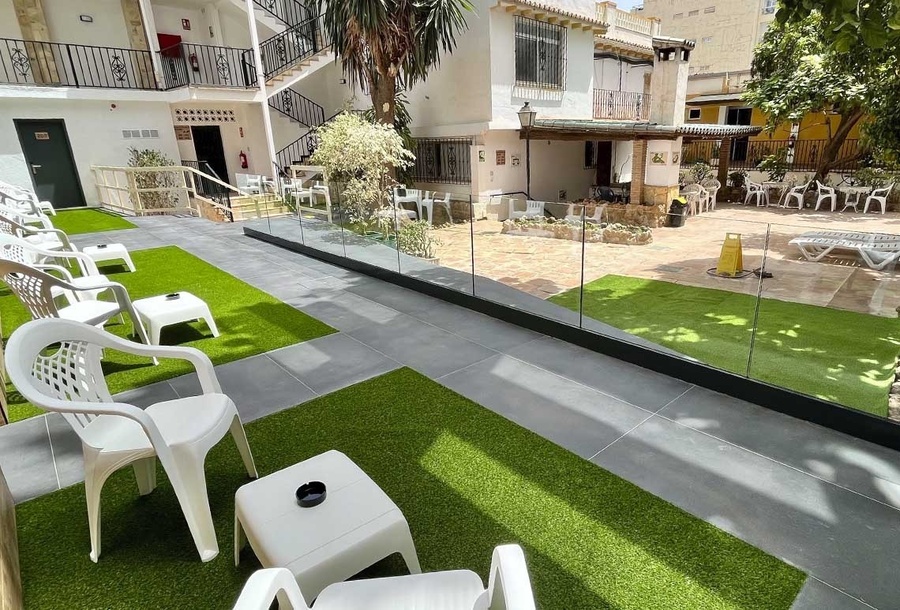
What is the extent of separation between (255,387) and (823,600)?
3.46 meters

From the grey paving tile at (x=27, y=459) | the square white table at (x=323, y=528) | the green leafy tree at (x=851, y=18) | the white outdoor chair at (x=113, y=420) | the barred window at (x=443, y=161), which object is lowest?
the grey paving tile at (x=27, y=459)

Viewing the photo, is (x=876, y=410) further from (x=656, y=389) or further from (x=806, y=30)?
(x=806, y=30)

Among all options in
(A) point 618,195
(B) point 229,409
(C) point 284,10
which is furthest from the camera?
(C) point 284,10

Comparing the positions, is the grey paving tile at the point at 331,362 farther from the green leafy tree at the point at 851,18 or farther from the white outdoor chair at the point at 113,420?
the green leafy tree at the point at 851,18

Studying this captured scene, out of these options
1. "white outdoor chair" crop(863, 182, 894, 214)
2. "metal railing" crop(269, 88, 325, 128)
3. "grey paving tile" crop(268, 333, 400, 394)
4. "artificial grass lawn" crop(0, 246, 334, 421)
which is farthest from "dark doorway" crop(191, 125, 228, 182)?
"white outdoor chair" crop(863, 182, 894, 214)

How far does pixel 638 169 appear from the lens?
41.3 ft

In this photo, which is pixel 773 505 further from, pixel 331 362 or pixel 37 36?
pixel 37 36

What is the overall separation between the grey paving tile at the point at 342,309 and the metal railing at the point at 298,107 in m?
12.1

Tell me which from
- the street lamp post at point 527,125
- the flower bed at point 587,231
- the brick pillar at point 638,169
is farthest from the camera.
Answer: the brick pillar at point 638,169

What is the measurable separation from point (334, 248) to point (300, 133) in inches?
416

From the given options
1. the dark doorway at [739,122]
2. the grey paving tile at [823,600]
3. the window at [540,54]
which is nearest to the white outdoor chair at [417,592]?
the grey paving tile at [823,600]

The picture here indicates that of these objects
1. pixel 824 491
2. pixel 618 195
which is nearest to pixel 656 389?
pixel 824 491

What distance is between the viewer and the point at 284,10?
1577 cm

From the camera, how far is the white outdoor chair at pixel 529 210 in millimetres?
5054
